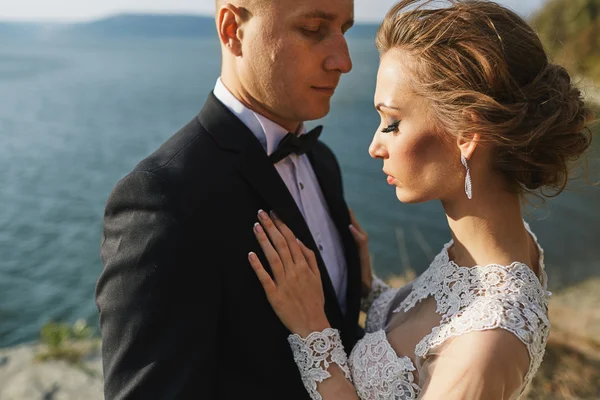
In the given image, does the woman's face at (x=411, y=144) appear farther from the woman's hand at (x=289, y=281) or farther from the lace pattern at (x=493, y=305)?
the woman's hand at (x=289, y=281)

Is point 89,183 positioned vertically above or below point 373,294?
above

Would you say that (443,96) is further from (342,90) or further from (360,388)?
(342,90)

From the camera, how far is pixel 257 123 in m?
2.17

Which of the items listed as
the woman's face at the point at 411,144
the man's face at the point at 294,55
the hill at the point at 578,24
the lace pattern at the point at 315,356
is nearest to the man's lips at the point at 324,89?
the man's face at the point at 294,55

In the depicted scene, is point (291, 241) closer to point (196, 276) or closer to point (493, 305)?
point (196, 276)

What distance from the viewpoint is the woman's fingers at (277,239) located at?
1951mm

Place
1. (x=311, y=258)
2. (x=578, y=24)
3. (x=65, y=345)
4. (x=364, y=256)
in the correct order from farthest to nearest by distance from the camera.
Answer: (x=578, y=24) < (x=65, y=345) < (x=364, y=256) < (x=311, y=258)

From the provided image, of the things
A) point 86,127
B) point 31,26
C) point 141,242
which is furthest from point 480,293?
point 31,26

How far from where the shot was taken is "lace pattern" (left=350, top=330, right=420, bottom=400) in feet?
5.96

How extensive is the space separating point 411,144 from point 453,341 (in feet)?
2.05

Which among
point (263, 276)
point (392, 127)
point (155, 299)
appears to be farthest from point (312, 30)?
point (155, 299)

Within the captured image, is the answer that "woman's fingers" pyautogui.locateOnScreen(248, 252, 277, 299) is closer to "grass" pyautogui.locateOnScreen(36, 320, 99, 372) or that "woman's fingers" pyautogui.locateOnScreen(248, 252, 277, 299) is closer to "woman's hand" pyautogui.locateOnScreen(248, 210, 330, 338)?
"woman's hand" pyautogui.locateOnScreen(248, 210, 330, 338)

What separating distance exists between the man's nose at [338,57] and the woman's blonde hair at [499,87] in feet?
1.00

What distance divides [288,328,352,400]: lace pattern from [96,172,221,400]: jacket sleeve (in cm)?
30
